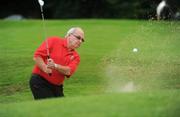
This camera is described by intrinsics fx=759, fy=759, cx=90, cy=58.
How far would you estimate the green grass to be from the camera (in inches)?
383

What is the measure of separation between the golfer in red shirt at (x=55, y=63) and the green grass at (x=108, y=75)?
31cm

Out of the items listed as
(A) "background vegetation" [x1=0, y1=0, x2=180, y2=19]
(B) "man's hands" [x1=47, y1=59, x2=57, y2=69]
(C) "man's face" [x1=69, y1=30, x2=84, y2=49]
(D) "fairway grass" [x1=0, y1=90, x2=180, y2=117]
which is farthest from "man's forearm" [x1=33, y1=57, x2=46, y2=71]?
(A) "background vegetation" [x1=0, y1=0, x2=180, y2=19]

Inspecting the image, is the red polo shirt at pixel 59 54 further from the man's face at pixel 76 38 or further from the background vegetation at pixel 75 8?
the background vegetation at pixel 75 8

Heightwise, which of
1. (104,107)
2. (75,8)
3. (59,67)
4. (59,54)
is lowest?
(75,8)

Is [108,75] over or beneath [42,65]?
beneath

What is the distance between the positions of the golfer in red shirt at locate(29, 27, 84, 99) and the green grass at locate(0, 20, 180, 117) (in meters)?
0.31

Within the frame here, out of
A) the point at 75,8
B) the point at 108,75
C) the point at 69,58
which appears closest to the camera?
the point at 69,58

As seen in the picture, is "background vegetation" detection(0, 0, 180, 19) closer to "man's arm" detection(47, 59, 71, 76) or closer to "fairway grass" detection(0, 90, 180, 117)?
"man's arm" detection(47, 59, 71, 76)

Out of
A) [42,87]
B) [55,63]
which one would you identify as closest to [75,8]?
[42,87]

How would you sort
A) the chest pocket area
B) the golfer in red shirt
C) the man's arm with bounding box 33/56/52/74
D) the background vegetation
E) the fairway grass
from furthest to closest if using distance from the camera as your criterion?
the background vegetation → the chest pocket area → the golfer in red shirt → the man's arm with bounding box 33/56/52/74 → the fairway grass

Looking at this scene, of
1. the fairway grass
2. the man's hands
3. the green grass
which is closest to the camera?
the fairway grass

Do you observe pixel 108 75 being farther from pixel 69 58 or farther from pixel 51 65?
pixel 51 65

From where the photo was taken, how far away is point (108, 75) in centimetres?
1700

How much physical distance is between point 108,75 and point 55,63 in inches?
203
